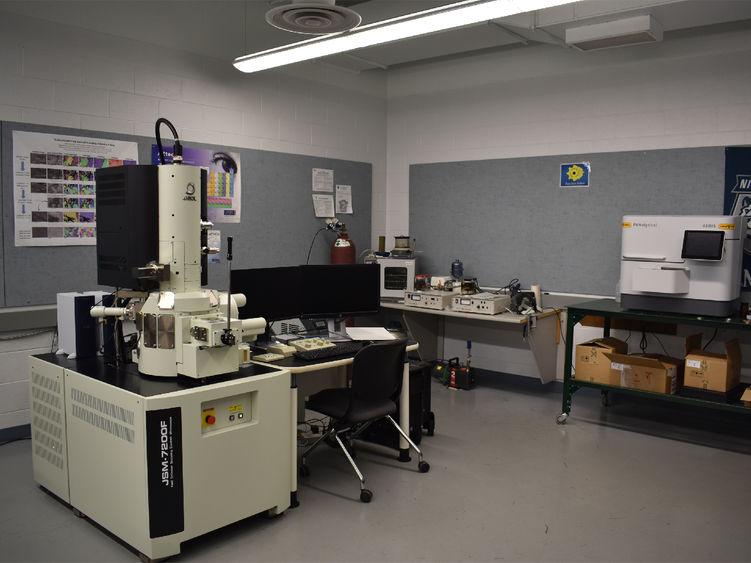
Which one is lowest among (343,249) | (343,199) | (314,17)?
(343,249)

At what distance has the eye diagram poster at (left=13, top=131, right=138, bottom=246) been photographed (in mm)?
3588

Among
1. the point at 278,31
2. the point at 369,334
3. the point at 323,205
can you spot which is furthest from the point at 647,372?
the point at 278,31

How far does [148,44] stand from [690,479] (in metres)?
4.25

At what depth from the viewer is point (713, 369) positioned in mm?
3846

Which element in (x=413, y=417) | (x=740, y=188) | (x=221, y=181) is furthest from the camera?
(x=221, y=181)

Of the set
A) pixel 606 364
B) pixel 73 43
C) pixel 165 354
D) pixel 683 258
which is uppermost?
pixel 73 43

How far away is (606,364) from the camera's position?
4184mm

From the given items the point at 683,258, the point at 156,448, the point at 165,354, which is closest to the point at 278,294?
the point at 165,354

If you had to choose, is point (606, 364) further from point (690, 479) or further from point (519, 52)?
point (519, 52)

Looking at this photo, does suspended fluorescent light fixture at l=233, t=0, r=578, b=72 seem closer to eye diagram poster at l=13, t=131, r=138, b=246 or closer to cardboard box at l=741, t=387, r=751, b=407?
eye diagram poster at l=13, t=131, r=138, b=246

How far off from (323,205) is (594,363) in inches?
102

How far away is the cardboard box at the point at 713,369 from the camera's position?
12.5ft

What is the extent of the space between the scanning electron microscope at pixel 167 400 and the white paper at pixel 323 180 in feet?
8.52

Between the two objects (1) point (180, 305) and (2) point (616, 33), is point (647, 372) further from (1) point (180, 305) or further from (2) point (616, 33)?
(1) point (180, 305)
